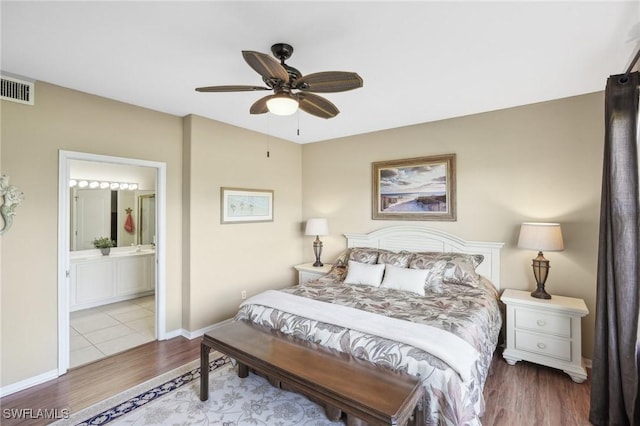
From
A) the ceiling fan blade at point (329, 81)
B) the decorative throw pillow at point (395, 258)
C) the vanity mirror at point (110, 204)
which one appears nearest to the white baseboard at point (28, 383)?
the vanity mirror at point (110, 204)

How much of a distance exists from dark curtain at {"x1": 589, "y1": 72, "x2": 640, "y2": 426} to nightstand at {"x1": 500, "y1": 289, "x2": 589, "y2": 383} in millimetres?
574

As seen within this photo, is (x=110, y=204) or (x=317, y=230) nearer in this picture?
(x=317, y=230)

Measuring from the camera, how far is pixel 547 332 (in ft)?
A: 9.14

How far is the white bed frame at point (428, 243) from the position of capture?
344 cm

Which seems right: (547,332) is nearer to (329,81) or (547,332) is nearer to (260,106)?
(329,81)

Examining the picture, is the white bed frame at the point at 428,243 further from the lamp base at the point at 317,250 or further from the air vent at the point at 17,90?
the air vent at the point at 17,90

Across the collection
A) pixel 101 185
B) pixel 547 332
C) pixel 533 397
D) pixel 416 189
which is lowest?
pixel 533 397

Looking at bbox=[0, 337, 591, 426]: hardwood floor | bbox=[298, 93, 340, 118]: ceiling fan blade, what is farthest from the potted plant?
bbox=[298, 93, 340, 118]: ceiling fan blade

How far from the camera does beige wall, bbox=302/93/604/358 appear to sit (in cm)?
296

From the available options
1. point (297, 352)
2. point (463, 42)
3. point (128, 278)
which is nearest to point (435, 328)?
point (297, 352)

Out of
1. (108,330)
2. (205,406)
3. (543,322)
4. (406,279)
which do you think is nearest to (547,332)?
(543,322)

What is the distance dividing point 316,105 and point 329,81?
0.46 m

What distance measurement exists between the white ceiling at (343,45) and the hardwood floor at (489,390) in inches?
106

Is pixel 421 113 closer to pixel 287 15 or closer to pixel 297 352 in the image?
pixel 287 15
